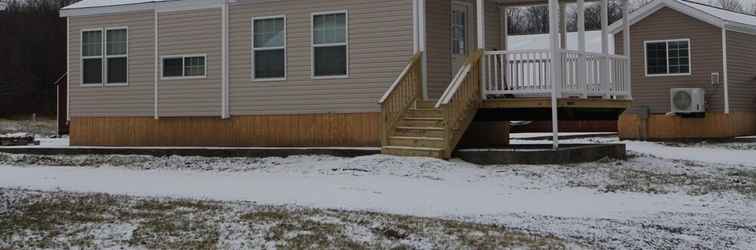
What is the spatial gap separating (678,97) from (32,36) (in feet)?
148

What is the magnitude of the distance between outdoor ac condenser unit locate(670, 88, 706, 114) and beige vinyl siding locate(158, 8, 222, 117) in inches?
501

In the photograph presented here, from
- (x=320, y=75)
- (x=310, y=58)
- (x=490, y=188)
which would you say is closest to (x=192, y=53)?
(x=310, y=58)

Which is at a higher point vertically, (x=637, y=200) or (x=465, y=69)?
(x=465, y=69)

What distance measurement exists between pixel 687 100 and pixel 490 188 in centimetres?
1321

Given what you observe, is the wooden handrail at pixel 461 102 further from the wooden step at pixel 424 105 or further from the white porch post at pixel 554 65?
the white porch post at pixel 554 65

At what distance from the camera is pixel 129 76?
51.0 feet

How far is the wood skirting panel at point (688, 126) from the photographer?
2070 cm

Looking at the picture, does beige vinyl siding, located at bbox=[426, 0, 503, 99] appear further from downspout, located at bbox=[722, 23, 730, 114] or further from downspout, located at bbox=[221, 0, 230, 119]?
downspout, located at bbox=[722, 23, 730, 114]

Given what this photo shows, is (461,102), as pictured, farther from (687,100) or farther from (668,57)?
(668,57)

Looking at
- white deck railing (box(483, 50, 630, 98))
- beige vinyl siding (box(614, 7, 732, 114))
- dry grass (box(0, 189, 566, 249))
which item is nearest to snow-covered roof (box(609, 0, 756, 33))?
beige vinyl siding (box(614, 7, 732, 114))

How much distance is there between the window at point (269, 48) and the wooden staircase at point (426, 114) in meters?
2.95

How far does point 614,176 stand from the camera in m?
10.4

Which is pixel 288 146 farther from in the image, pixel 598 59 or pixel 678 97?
pixel 678 97

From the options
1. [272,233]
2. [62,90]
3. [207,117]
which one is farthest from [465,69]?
[62,90]
